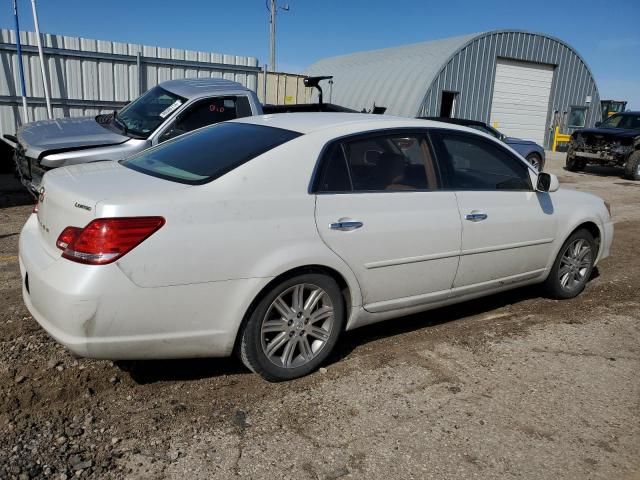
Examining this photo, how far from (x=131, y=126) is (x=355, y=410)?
5.42 metres

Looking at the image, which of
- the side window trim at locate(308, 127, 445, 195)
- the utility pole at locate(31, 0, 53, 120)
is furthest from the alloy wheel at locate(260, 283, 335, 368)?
the utility pole at locate(31, 0, 53, 120)

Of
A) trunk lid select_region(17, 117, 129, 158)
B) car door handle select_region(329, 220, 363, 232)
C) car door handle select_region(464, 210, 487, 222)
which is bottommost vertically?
car door handle select_region(464, 210, 487, 222)

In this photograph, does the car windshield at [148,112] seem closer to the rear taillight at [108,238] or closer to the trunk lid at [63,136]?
the trunk lid at [63,136]

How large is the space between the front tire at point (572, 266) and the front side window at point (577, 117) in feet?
76.8

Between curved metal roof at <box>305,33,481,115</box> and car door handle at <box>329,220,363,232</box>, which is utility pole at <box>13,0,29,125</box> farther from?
curved metal roof at <box>305,33,481,115</box>

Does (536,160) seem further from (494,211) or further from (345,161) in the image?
(345,161)

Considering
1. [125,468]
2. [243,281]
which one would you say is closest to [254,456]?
[125,468]

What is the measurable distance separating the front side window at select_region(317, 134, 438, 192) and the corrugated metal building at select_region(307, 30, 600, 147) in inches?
701

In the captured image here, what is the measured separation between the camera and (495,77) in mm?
23422

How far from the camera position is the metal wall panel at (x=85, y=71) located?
1098 centimetres

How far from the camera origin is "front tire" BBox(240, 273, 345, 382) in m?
3.22

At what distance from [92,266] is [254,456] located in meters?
1.22

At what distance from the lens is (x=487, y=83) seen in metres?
23.2

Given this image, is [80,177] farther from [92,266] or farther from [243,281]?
[243,281]
